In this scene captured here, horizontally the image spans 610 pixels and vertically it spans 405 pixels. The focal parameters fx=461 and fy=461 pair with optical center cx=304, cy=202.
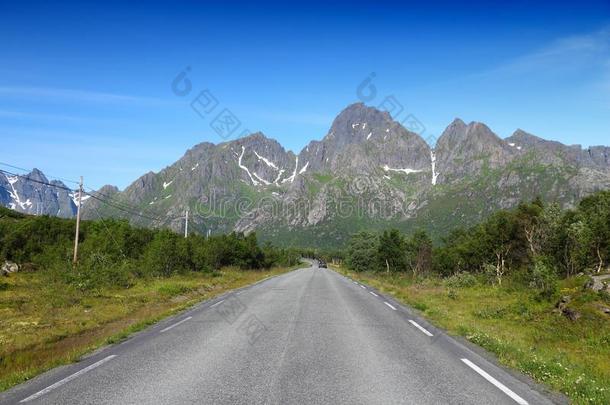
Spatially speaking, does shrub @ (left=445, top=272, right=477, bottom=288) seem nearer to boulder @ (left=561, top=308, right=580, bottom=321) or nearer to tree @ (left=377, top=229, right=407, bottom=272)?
boulder @ (left=561, top=308, right=580, bottom=321)

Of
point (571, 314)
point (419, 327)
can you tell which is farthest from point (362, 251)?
point (419, 327)

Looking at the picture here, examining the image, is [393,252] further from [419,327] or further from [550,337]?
[550,337]

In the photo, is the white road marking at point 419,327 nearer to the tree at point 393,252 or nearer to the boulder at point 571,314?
the boulder at point 571,314

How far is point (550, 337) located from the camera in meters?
13.3

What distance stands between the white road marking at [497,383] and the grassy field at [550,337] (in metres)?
0.78

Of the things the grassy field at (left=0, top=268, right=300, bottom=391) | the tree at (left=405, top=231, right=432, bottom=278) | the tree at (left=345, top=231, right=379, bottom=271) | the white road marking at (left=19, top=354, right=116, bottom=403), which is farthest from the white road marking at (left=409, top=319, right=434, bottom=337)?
the tree at (left=345, top=231, right=379, bottom=271)

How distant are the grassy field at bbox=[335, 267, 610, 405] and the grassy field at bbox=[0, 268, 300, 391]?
9.15 meters

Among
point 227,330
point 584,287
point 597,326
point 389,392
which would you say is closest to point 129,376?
point 389,392

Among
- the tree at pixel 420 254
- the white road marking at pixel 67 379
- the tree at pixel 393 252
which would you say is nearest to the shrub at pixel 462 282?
the tree at pixel 420 254

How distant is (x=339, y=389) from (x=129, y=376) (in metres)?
3.61

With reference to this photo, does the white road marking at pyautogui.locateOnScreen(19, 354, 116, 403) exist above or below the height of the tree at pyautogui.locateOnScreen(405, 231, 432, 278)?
below

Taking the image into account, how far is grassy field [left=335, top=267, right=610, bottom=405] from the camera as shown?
799 centimetres

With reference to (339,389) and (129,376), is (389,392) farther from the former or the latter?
(129,376)

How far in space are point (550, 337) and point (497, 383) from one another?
687cm
